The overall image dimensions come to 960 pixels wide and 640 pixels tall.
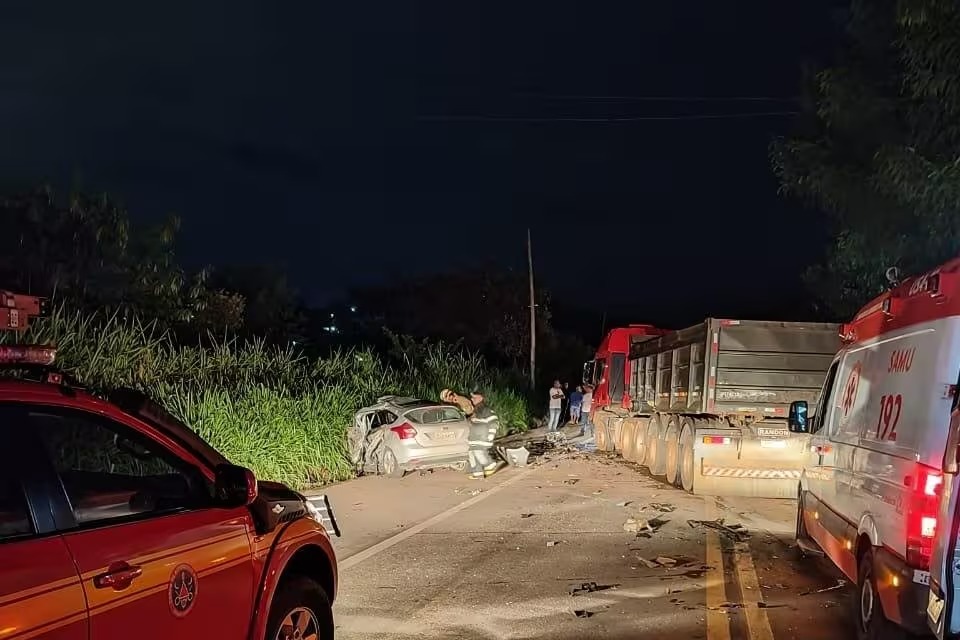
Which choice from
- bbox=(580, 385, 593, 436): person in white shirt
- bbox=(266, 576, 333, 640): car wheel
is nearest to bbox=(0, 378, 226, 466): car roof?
bbox=(266, 576, 333, 640): car wheel

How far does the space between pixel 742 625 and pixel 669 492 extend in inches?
288

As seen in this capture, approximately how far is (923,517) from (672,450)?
32.7 ft

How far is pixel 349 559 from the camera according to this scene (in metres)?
8.75

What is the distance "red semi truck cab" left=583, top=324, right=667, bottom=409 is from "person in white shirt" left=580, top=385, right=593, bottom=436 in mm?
1700

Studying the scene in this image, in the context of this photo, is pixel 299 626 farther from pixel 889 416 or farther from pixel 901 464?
pixel 889 416

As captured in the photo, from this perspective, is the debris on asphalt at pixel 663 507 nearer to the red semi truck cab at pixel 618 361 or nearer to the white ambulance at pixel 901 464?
the white ambulance at pixel 901 464

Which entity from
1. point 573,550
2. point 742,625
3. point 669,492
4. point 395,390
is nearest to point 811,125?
point 669,492

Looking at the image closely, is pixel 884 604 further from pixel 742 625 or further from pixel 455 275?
pixel 455 275

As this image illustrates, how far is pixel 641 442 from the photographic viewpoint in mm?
17141

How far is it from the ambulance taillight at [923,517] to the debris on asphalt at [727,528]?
5172 mm

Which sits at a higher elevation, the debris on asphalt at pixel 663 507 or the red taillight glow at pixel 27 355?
the red taillight glow at pixel 27 355

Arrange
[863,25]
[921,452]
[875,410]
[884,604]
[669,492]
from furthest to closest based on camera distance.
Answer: [669,492] < [863,25] < [875,410] < [884,604] < [921,452]

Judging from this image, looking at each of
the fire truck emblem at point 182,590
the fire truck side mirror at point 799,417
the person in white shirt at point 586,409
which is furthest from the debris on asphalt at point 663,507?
the person in white shirt at point 586,409

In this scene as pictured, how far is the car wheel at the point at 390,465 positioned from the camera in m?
15.0
